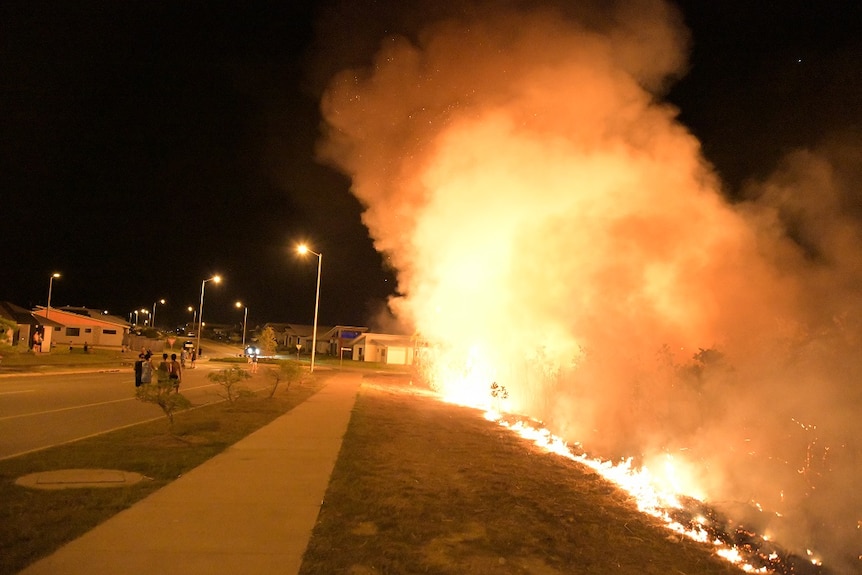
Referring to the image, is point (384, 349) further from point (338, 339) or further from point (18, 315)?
point (18, 315)

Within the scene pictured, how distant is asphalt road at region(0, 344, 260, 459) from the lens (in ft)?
32.4

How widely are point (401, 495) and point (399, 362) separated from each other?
151 ft

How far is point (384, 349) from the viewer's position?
54.5m

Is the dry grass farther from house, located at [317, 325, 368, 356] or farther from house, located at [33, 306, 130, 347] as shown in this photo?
house, located at [33, 306, 130, 347]

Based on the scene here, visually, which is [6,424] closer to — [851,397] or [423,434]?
[423,434]

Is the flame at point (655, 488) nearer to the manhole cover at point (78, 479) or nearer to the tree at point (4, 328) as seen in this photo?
the manhole cover at point (78, 479)

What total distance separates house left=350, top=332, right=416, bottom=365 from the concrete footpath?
42355mm

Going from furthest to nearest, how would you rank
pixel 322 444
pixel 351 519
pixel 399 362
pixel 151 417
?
pixel 399 362
pixel 151 417
pixel 322 444
pixel 351 519

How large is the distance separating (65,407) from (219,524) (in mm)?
10786

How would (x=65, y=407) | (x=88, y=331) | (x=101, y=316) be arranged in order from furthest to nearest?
(x=101, y=316), (x=88, y=331), (x=65, y=407)

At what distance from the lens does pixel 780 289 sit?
967 cm

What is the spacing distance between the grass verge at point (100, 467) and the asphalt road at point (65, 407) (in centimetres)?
71

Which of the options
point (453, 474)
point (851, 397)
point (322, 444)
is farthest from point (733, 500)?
point (322, 444)

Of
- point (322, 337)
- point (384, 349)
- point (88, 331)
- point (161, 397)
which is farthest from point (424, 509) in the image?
point (322, 337)
